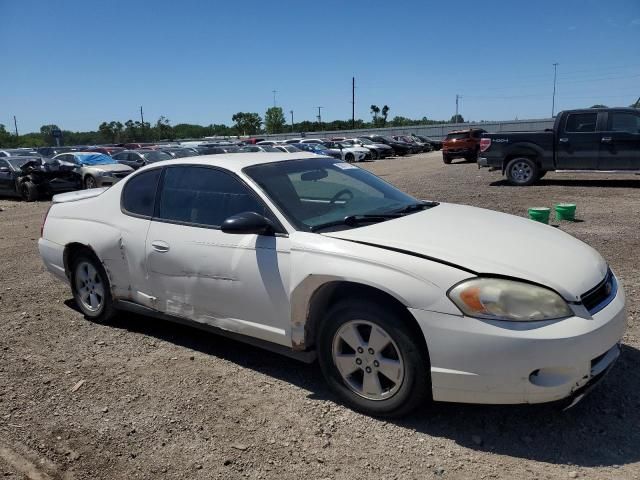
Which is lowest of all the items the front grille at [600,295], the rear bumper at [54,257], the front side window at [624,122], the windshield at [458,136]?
the rear bumper at [54,257]

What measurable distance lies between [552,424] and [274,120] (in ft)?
358

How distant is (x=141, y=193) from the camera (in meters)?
4.43

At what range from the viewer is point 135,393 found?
3584mm

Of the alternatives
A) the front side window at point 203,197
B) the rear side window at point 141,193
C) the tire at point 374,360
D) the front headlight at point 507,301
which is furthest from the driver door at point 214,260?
the front headlight at point 507,301

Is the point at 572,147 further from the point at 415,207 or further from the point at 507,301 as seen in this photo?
the point at 507,301

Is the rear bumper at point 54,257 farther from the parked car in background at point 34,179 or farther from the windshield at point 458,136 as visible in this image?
the windshield at point 458,136

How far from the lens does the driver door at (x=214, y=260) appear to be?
342 centimetres

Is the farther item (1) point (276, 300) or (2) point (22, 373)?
(2) point (22, 373)

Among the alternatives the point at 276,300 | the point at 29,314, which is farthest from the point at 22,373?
the point at 276,300

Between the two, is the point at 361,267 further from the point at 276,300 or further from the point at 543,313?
the point at 543,313

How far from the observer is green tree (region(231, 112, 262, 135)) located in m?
108

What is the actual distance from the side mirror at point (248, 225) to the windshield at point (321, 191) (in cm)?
17

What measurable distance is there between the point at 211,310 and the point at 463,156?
2494cm

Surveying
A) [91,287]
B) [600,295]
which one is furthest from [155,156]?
[600,295]
